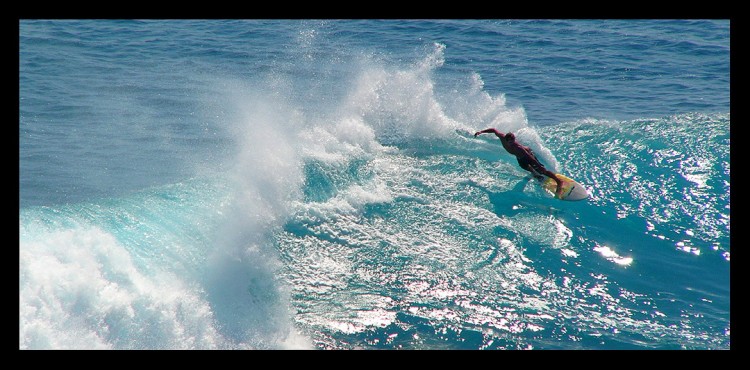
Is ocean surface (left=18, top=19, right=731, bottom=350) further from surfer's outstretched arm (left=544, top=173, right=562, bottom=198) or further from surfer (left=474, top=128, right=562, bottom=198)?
surfer (left=474, top=128, right=562, bottom=198)

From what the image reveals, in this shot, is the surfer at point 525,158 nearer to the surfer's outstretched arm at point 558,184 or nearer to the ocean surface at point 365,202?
the surfer's outstretched arm at point 558,184

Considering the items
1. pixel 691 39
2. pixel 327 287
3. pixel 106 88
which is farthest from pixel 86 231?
pixel 691 39

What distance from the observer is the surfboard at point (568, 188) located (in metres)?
13.6

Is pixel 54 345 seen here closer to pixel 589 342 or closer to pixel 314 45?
pixel 589 342

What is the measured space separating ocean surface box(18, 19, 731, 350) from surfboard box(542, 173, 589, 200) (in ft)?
0.69

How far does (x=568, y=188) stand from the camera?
1370cm

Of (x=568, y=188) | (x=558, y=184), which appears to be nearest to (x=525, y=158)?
(x=558, y=184)

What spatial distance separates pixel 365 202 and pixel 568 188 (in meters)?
4.43

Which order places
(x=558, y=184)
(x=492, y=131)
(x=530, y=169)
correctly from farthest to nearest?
(x=492, y=131) → (x=530, y=169) → (x=558, y=184)

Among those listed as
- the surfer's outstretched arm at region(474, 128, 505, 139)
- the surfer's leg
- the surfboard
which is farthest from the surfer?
the surfer's outstretched arm at region(474, 128, 505, 139)

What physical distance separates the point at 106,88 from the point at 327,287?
1232 centimetres

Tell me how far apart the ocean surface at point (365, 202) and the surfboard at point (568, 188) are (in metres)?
0.21

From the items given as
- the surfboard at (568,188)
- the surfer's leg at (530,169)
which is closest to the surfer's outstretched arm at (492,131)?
the surfer's leg at (530,169)

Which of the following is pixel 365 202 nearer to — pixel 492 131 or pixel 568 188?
pixel 492 131
